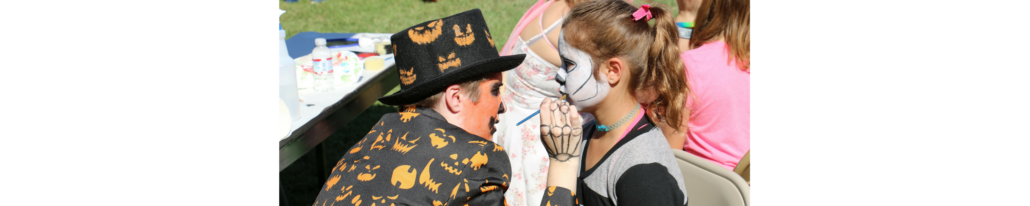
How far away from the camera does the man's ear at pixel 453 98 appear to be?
5.03 feet

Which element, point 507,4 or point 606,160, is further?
point 507,4

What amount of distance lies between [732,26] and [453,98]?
1.20m

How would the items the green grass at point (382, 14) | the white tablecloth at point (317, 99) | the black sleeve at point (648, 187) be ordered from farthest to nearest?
the green grass at point (382, 14)
the white tablecloth at point (317, 99)
the black sleeve at point (648, 187)

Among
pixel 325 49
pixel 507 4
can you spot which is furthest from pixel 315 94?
pixel 507 4

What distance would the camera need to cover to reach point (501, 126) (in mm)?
2566

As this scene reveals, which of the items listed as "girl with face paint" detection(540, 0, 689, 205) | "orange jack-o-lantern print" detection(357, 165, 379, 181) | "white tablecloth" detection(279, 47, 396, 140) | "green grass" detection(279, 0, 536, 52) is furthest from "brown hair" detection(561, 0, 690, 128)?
"green grass" detection(279, 0, 536, 52)

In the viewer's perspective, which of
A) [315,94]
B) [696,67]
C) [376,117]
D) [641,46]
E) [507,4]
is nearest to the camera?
[641,46]

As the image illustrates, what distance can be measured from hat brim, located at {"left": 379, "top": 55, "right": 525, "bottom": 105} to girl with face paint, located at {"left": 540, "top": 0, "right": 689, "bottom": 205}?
7.0 inches

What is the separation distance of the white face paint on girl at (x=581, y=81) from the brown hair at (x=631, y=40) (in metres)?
0.02

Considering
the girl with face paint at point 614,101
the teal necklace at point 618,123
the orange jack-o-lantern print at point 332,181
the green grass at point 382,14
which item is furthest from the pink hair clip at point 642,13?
the green grass at point 382,14

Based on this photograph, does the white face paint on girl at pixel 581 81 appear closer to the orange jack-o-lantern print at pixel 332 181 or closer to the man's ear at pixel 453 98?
the man's ear at pixel 453 98

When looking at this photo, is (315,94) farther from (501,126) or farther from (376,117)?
(376,117)

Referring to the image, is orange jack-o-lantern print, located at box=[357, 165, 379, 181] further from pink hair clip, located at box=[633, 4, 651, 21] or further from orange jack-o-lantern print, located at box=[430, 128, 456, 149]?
pink hair clip, located at box=[633, 4, 651, 21]

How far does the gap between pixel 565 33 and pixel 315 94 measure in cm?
161
